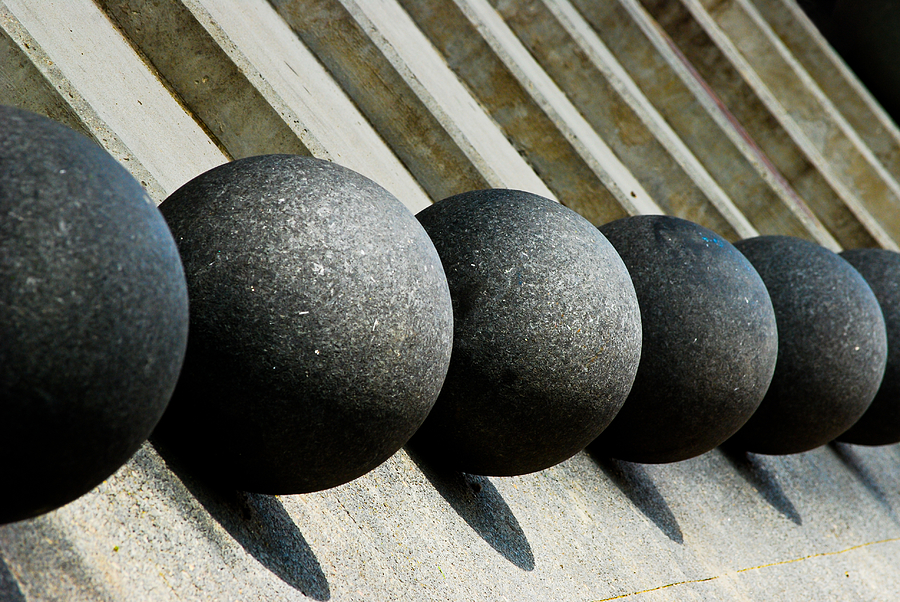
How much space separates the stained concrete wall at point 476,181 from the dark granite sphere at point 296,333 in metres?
0.38

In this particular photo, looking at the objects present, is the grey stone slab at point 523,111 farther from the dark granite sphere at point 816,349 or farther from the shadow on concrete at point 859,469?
the shadow on concrete at point 859,469

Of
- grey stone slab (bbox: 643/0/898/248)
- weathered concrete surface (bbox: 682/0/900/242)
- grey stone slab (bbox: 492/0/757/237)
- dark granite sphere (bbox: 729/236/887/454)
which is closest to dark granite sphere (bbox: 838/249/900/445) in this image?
dark granite sphere (bbox: 729/236/887/454)

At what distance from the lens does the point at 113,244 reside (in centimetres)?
285

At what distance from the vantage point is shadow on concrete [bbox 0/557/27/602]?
2861mm

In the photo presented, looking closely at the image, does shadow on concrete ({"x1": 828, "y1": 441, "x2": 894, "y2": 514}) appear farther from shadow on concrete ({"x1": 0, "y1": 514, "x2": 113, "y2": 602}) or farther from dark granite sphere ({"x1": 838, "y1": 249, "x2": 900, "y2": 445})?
shadow on concrete ({"x1": 0, "y1": 514, "x2": 113, "y2": 602})

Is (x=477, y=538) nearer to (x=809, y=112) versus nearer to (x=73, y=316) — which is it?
(x=73, y=316)

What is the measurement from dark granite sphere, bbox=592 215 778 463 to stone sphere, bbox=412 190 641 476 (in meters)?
0.66

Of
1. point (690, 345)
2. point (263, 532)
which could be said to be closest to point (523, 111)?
point (690, 345)

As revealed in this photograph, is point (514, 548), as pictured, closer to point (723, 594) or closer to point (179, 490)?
point (723, 594)

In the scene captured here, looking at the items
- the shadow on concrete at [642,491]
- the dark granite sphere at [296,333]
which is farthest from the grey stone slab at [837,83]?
the dark granite sphere at [296,333]

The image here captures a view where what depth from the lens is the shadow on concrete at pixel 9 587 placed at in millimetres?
2861

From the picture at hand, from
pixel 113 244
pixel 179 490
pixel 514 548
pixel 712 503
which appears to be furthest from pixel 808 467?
pixel 113 244

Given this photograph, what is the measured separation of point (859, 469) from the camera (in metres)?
8.88

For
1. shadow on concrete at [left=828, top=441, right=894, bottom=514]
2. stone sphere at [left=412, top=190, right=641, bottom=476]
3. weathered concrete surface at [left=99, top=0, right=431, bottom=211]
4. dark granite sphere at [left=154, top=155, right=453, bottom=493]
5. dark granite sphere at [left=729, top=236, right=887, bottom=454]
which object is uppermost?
weathered concrete surface at [left=99, top=0, right=431, bottom=211]
